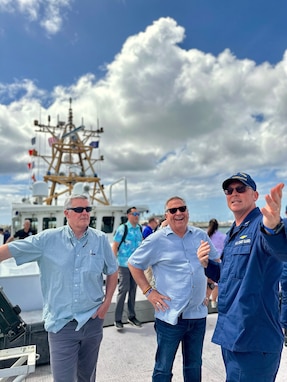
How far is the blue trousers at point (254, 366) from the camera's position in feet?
4.69

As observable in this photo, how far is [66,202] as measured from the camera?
7.29 ft

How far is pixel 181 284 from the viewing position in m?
2.13

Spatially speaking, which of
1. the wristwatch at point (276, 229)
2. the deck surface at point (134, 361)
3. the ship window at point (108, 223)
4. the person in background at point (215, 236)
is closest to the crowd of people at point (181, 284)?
the wristwatch at point (276, 229)

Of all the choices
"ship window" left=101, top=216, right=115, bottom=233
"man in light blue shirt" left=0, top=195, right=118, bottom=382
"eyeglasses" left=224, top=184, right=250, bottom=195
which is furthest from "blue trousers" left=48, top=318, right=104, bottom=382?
"ship window" left=101, top=216, right=115, bottom=233

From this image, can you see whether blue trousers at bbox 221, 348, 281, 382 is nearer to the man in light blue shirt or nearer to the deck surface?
the man in light blue shirt

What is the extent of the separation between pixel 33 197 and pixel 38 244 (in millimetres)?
10746

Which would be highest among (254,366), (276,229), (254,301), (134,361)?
(276,229)

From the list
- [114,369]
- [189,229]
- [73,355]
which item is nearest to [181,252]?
[189,229]

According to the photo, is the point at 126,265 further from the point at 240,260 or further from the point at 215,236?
the point at 240,260

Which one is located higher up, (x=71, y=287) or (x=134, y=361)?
(x=71, y=287)

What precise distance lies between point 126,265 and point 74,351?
232 centimetres

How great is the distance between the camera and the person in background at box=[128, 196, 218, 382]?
2084 mm

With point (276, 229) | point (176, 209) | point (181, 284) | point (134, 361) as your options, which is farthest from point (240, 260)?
point (134, 361)

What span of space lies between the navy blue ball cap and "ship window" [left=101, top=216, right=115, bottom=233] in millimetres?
9442
